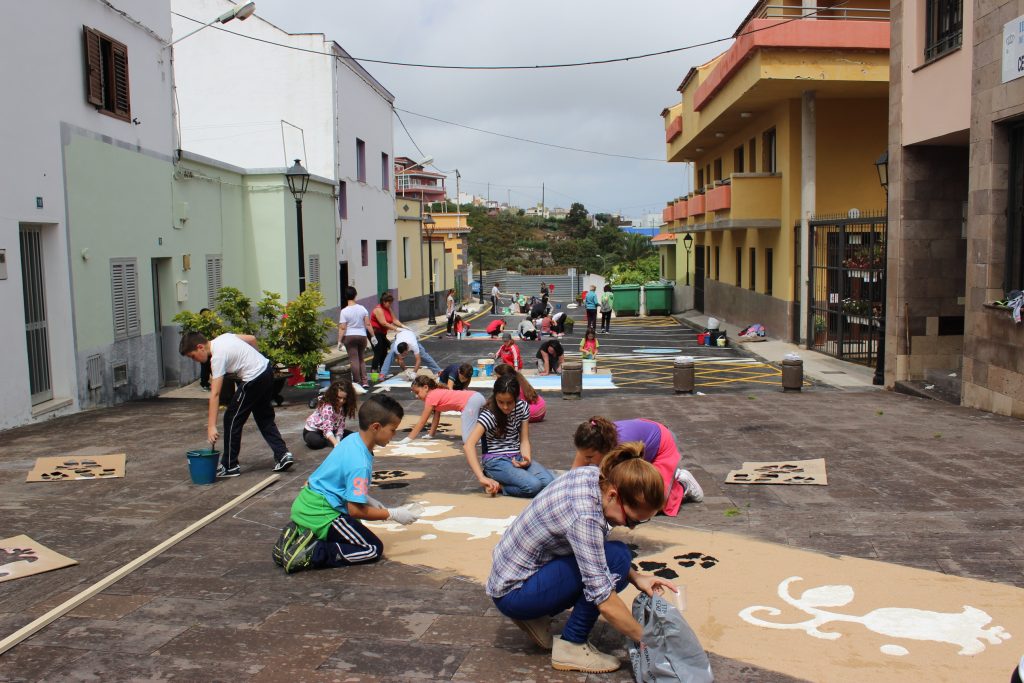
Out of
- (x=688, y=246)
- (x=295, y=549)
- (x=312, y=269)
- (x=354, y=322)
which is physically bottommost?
(x=295, y=549)

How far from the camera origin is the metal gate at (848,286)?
18.0 metres

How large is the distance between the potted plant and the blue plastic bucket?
53.2 feet

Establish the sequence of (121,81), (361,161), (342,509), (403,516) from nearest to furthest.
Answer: (403,516) < (342,509) < (121,81) < (361,161)

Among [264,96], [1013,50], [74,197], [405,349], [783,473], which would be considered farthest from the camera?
[264,96]

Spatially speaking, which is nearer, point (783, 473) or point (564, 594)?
point (564, 594)

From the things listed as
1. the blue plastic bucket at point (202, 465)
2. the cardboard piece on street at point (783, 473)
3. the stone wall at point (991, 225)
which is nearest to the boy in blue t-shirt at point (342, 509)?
the blue plastic bucket at point (202, 465)

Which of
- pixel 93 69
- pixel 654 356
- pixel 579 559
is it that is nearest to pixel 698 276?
pixel 654 356

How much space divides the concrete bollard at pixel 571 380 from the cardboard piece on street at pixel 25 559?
9.32 m

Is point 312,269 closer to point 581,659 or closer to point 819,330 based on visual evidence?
point 819,330

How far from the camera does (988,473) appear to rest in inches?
310

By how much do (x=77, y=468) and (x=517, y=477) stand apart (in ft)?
14.2

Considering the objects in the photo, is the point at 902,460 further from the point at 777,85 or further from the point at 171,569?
the point at 777,85

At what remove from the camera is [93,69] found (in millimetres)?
13578

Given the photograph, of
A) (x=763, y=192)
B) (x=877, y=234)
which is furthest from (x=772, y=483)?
(x=763, y=192)
